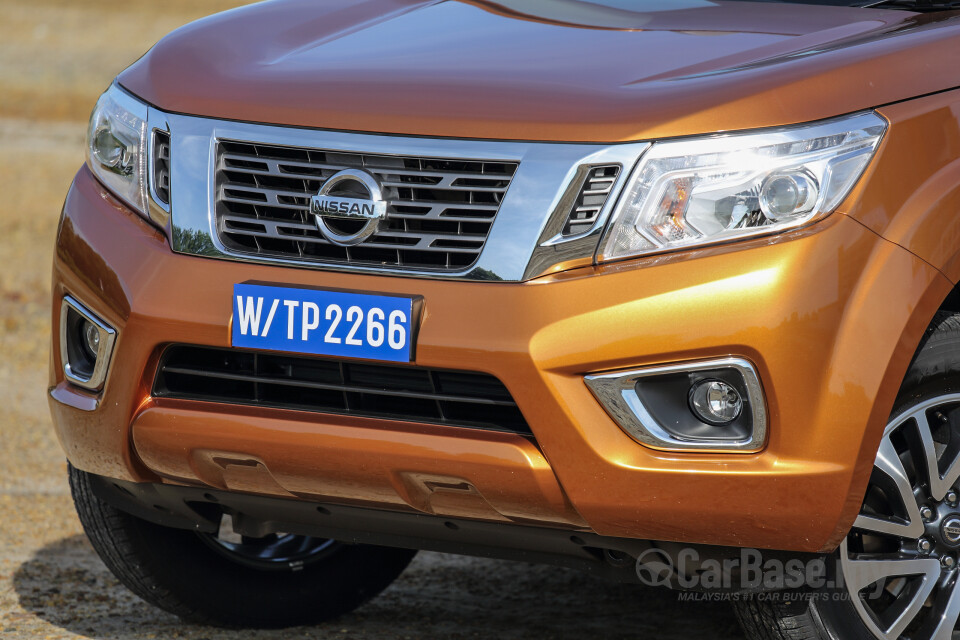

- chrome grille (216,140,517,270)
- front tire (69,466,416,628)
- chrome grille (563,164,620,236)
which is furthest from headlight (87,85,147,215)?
chrome grille (563,164,620,236)

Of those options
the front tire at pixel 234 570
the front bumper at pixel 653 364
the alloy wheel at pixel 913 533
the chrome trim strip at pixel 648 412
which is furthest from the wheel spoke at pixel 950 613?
the front tire at pixel 234 570

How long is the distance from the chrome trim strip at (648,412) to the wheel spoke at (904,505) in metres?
0.35

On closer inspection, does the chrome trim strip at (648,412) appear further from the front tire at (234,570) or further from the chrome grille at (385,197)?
the front tire at (234,570)

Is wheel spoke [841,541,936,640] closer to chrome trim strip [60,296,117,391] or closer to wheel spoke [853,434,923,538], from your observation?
wheel spoke [853,434,923,538]

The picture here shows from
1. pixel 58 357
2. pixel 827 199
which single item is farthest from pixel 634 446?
pixel 58 357

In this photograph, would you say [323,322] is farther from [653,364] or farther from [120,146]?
[120,146]

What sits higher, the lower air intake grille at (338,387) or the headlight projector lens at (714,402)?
the headlight projector lens at (714,402)

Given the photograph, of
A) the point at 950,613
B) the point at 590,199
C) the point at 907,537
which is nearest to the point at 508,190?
the point at 590,199

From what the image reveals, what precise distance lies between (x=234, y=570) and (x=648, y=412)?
1588 mm

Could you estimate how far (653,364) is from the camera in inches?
96.9

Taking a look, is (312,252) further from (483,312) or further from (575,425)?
(575,425)

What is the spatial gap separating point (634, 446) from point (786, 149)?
63cm

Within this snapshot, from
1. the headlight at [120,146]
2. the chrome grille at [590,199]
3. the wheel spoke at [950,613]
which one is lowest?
the wheel spoke at [950,613]

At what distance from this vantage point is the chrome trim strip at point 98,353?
9.37ft
